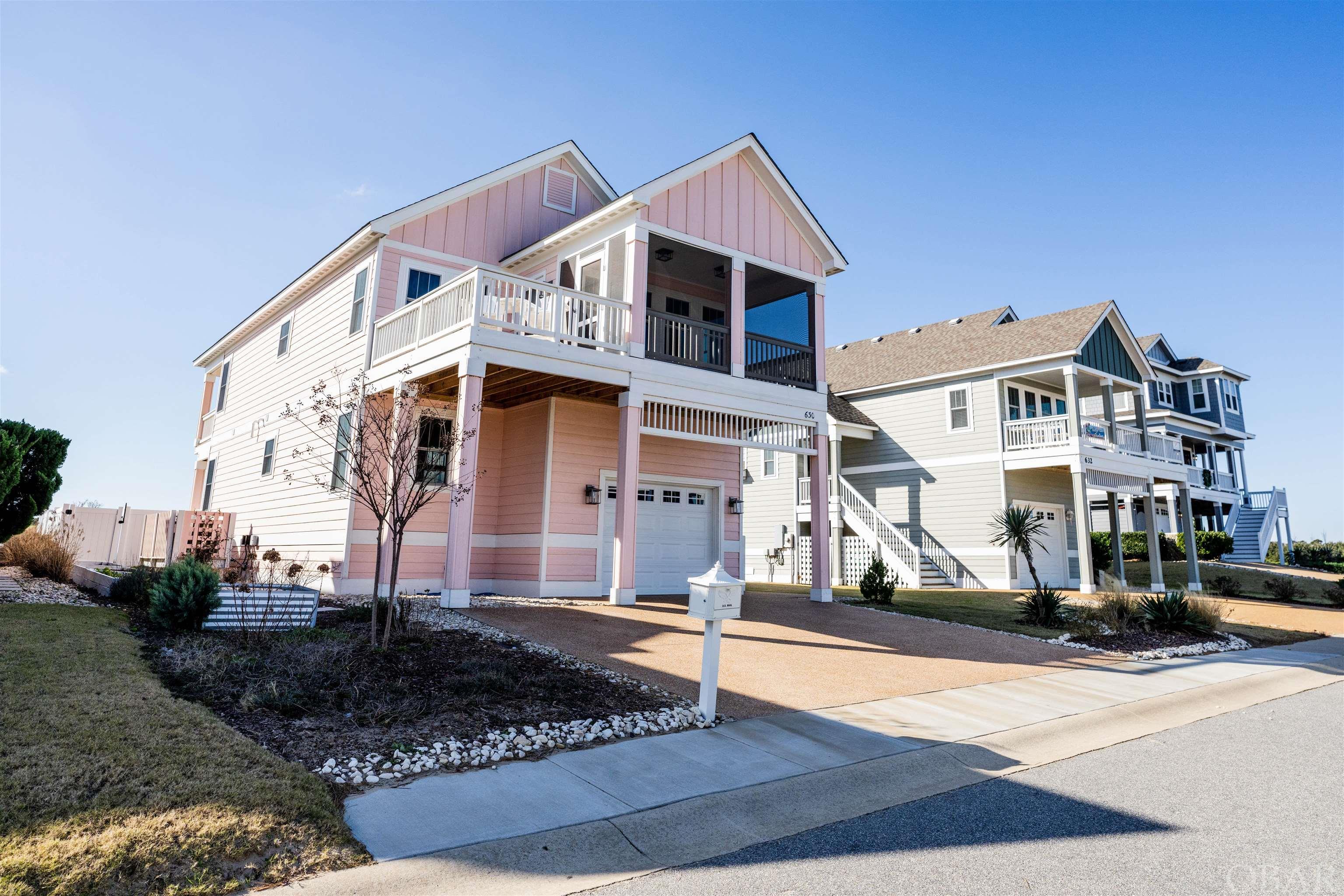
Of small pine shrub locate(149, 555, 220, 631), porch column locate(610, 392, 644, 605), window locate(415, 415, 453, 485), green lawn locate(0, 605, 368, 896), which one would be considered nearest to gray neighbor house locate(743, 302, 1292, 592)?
porch column locate(610, 392, 644, 605)

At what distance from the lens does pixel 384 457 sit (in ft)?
27.4

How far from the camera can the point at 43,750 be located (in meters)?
4.13

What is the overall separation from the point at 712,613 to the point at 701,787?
1.64m

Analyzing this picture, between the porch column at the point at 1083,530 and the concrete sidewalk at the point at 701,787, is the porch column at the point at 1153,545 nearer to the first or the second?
the porch column at the point at 1083,530

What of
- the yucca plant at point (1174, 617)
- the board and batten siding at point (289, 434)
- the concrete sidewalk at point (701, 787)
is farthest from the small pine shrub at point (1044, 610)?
the board and batten siding at point (289, 434)

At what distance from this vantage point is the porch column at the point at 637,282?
1305cm

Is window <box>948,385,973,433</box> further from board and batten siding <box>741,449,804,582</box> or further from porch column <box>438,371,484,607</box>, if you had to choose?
porch column <box>438,371,484,607</box>

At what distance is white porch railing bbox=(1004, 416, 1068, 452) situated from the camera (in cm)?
2189

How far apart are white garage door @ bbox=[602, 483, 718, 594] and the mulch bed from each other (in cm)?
664

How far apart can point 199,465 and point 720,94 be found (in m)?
19.5

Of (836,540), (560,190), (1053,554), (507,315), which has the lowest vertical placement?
(1053,554)

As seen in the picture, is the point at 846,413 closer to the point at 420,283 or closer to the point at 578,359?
the point at 578,359

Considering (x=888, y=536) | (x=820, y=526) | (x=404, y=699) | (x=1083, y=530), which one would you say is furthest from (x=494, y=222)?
(x=1083, y=530)

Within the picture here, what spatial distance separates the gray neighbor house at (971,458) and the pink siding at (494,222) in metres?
9.48
